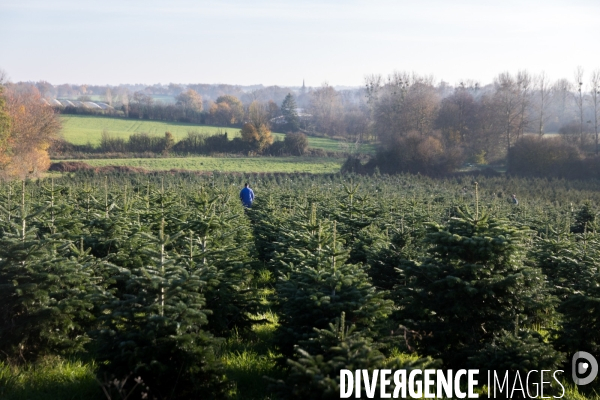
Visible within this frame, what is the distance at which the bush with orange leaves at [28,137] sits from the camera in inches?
1799

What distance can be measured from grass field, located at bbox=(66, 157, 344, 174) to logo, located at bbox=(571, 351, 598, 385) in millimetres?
49239

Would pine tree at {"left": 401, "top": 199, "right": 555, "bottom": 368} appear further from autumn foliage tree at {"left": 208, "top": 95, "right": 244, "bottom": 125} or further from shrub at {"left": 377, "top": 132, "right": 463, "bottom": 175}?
autumn foliage tree at {"left": 208, "top": 95, "right": 244, "bottom": 125}

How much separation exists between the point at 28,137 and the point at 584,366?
170 feet

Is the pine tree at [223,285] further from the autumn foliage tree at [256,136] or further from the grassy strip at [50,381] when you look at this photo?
the autumn foliage tree at [256,136]

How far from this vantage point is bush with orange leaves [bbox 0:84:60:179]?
1799 inches

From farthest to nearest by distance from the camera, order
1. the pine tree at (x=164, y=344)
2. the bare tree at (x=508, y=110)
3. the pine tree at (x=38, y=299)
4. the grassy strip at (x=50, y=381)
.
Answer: the bare tree at (x=508, y=110), the pine tree at (x=38, y=299), the grassy strip at (x=50, y=381), the pine tree at (x=164, y=344)

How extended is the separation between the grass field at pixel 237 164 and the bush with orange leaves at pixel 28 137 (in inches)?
224

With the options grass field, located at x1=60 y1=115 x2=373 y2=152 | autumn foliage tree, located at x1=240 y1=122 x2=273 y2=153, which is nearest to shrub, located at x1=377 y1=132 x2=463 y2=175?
grass field, located at x1=60 y1=115 x2=373 y2=152

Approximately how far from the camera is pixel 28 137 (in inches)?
1972

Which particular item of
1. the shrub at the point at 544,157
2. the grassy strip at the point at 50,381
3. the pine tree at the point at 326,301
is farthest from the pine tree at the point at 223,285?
the shrub at the point at 544,157

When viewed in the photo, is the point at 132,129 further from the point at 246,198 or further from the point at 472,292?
the point at 472,292

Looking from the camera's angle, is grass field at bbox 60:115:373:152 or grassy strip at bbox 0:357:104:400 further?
grass field at bbox 60:115:373:152

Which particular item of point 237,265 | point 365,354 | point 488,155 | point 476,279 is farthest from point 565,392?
point 488,155

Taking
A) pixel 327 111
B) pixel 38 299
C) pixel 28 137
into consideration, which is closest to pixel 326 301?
pixel 38 299
